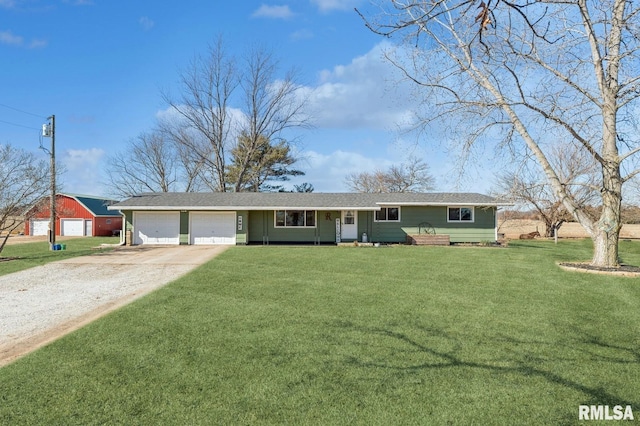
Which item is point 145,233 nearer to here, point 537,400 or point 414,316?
point 414,316

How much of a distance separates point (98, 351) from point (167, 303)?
275cm

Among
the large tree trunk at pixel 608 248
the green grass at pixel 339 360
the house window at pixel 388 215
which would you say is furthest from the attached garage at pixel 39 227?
the large tree trunk at pixel 608 248

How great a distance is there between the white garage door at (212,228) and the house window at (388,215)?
319 inches

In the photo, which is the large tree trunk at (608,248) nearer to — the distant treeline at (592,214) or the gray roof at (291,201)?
the gray roof at (291,201)

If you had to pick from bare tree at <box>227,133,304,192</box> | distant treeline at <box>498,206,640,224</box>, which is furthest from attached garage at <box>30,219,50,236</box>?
distant treeline at <box>498,206,640,224</box>

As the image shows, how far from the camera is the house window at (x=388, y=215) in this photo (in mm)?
23047

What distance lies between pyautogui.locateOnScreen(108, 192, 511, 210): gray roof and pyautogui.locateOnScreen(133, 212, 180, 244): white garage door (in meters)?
0.71

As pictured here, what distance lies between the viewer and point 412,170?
4222 cm

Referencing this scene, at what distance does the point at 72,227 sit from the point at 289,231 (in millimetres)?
22341

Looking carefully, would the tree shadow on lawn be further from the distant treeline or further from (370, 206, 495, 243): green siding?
the distant treeline

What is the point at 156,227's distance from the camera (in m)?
22.2

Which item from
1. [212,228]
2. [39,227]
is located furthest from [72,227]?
[212,228]

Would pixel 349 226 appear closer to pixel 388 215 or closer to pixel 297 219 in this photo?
pixel 388 215

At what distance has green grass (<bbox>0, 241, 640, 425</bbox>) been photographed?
370 cm
